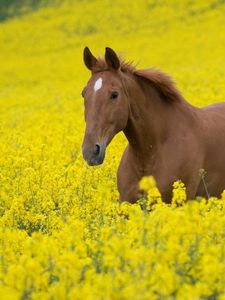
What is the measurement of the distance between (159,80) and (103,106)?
2.79 ft

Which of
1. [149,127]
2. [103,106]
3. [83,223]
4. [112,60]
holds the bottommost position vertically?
[83,223]

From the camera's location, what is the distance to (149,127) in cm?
707

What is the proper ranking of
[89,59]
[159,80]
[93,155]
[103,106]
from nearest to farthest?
[93,155], [103,106], [89,59], [159,80]

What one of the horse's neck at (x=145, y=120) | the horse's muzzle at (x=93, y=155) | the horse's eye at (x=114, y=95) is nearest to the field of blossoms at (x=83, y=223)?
the horse's muzzle at (x=93, y=155)

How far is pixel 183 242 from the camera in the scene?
4.49m

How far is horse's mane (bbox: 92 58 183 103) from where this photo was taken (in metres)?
7.10

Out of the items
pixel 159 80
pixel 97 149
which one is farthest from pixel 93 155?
pixel 159 80

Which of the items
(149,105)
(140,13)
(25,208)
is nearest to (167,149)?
(149,105)

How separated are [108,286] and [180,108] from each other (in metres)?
3.68

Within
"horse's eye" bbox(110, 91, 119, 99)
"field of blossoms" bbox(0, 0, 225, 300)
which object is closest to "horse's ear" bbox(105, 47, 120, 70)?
"horse's eye" bbox(110, 91, 119, 99)

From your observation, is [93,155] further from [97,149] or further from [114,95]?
[114,95]

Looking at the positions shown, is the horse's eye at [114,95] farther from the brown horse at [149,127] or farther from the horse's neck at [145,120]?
the horse's neck at [145,120]

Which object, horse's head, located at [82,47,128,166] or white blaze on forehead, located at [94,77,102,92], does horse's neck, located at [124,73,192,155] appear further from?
white blaze on forehead, located at [94,77,102,92]

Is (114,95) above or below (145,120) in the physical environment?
above
